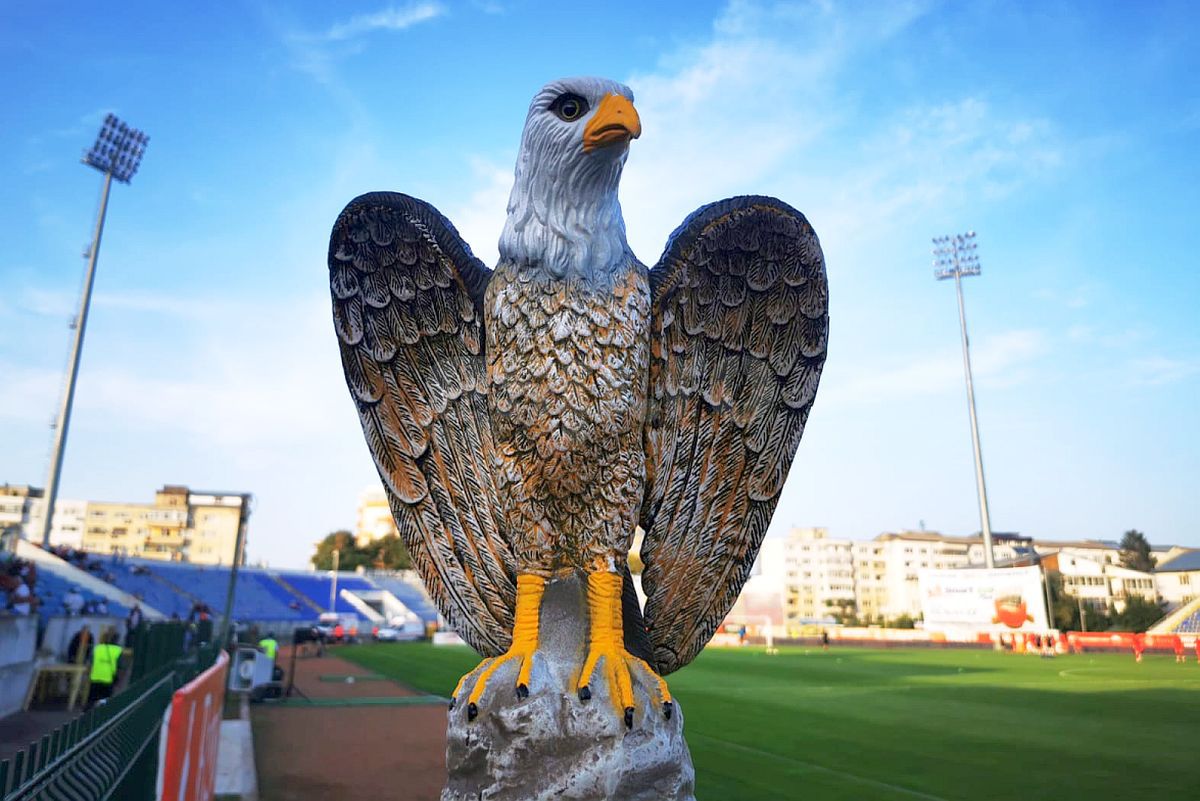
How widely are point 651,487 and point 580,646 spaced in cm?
74

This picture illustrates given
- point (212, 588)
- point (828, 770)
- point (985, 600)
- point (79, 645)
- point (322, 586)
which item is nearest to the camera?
point (828, 770)

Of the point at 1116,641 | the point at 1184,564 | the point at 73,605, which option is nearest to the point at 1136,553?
the point at 1184,564

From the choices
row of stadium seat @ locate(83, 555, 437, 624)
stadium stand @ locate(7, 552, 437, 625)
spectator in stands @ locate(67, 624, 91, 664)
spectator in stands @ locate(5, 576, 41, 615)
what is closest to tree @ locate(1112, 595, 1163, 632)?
row of stadium seat @ locate(83, 555, 437, 624)

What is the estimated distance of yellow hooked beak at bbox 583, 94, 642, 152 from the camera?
9.34 feet

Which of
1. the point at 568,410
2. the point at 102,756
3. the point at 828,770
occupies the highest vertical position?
the point at 568,410

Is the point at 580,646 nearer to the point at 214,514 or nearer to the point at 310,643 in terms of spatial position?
the point at 310,643

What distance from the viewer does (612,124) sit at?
285 cm

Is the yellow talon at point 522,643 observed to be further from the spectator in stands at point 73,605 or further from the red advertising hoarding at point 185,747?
the spectator in stands at point 73,605

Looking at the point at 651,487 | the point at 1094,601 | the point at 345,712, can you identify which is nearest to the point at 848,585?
the point at 1094,601

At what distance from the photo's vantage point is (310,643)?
25.8 meters

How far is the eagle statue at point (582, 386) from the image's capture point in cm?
296

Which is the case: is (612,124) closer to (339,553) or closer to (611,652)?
(611,652)

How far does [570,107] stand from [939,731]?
9.37 metres

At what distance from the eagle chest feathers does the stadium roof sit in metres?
45.9
